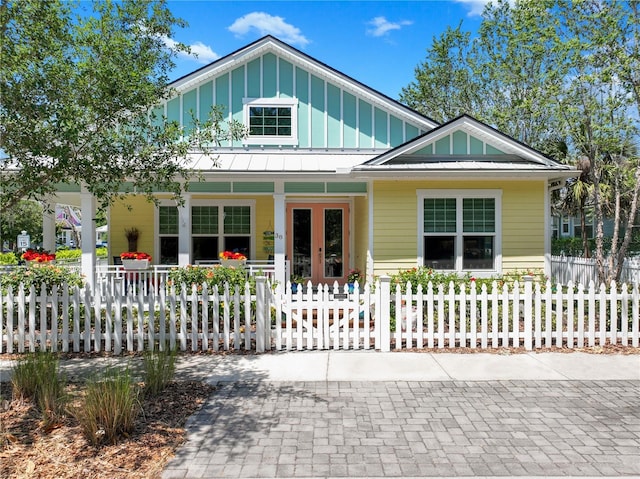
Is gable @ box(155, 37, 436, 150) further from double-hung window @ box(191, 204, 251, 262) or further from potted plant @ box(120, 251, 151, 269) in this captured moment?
potted plant @ box(120, 251, 151, 269)

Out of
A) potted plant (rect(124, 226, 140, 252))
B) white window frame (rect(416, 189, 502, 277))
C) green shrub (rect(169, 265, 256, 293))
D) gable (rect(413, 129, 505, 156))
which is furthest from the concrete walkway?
potted plant (rect(124, 226, 140, 252))

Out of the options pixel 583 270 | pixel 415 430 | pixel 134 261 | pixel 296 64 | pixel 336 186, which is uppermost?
pixel 296 64

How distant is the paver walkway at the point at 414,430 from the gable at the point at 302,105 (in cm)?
912

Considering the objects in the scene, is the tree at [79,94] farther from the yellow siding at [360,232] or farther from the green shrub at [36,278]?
the yellow siding at [360,232]

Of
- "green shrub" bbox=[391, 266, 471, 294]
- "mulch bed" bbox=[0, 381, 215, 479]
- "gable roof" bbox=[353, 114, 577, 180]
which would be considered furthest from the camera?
"gable roof" bbox=[353, 114, 577, 180]

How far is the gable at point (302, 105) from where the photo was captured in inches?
526

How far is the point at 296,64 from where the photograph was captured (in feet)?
44.4

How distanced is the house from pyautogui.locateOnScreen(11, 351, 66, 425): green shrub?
244 inches

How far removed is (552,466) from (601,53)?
29.1ft

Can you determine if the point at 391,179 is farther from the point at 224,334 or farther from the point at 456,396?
the point at 456,396

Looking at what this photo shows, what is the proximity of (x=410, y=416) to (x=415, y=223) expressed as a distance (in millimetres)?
7006

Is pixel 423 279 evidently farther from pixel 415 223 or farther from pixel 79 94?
pixel 79 94

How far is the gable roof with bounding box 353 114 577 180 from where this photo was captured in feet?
35.5

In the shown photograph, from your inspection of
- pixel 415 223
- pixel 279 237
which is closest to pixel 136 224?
pixel 279 237
